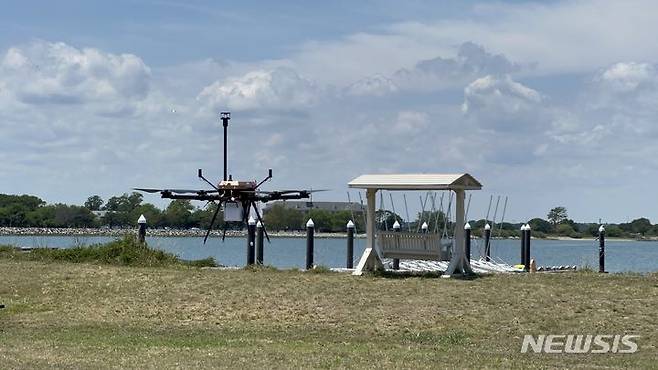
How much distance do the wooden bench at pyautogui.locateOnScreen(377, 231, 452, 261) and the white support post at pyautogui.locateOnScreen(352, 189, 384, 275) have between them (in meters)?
0.21

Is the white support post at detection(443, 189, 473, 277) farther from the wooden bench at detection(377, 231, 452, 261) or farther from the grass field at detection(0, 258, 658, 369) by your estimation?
the grass field at detection(0, 258, 658, 369)

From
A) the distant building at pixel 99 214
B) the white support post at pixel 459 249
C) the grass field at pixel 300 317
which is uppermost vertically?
the distant building at pixel 99 214

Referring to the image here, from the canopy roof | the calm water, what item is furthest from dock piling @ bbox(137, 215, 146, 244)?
the canopy roof

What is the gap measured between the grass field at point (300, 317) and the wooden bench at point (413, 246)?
5.84ft

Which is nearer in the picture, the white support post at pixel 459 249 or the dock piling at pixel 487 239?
the white support post at pixel 459 249

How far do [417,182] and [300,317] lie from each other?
6.61 meters

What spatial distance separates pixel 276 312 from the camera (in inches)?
826

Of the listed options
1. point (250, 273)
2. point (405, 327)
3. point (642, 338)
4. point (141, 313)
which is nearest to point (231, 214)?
point (250, 273)

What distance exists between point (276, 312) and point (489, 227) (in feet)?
64.9

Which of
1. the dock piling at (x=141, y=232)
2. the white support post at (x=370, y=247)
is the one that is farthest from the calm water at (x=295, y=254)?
the white support post at (x=370, y=247)

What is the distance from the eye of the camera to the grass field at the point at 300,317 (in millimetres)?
15852

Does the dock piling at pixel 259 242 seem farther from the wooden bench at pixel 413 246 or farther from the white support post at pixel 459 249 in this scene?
the white support post at pixel 459 249

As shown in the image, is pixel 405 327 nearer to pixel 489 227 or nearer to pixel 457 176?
pixel 457 176

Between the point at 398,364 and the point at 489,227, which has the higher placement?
the point at 489,227
